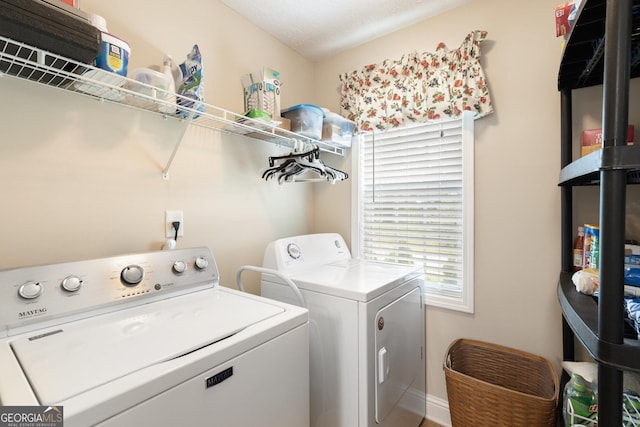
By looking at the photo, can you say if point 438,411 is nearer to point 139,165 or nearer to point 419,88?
point 419,88

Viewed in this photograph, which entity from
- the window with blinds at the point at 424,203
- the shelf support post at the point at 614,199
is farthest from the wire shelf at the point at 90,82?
the shelf support post at the point at 614,199

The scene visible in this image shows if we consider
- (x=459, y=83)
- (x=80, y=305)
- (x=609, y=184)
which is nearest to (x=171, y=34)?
(x=80, y=305)

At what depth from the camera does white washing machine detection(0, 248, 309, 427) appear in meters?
0.66

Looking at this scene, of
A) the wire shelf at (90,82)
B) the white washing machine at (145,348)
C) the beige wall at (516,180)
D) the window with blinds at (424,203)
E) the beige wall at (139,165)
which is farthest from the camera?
the window with blinds at (424,203)

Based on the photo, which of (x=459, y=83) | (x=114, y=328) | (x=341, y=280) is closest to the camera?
(x=114, y=328)

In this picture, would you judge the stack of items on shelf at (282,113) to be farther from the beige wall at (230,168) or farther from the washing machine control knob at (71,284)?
the washing machine control knob at (71,284)

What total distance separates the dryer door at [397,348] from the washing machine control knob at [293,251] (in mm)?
623

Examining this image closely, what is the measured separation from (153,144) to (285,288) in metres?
1.00

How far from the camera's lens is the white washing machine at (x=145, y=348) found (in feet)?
2.16

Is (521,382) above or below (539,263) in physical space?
below

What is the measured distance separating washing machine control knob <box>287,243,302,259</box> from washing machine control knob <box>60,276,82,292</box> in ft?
3.28

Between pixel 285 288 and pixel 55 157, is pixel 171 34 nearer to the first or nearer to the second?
pixel 55 157

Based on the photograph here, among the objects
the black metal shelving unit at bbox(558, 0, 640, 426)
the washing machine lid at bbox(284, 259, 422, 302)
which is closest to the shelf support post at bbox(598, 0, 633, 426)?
the black metal shelving unit at bbox(558, 0, 640, 426)

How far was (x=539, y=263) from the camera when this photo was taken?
1.63 meters
